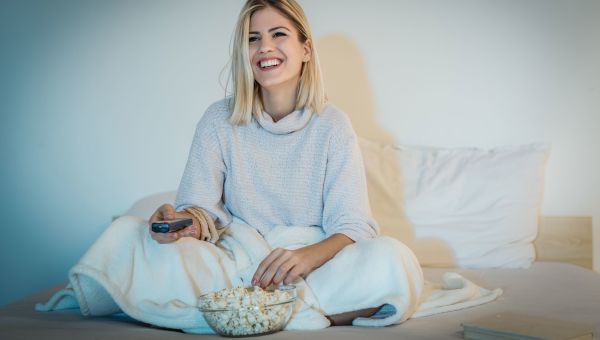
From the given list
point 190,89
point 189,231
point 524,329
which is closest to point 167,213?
point 189,231

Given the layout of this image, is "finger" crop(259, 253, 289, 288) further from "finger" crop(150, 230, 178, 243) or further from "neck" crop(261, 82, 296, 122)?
"neck" crop(261, 82, 296, 122)

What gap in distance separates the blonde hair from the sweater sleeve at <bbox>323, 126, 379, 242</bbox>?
13cm

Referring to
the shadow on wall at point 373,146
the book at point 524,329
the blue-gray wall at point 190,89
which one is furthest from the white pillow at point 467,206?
the book at point 524,329

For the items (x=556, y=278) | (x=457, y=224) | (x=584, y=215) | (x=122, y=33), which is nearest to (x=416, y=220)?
(x=457, y=224)

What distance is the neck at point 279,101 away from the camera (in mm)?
2072

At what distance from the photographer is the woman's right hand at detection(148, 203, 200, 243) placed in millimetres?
1675

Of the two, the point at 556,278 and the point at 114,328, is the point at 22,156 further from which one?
the point at 556,278

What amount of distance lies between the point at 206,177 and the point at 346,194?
0.37m

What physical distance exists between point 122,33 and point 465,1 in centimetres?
120

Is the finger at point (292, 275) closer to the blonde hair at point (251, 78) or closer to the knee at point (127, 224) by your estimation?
the knee at point (127, 224)

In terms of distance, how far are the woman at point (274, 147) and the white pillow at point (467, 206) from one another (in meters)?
0.48

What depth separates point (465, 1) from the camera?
2.61 m

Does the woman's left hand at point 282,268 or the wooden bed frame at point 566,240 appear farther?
the wooden bed frame at point 566,240

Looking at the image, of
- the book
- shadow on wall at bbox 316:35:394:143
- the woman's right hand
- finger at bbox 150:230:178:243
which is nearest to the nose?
the woman's right hand
